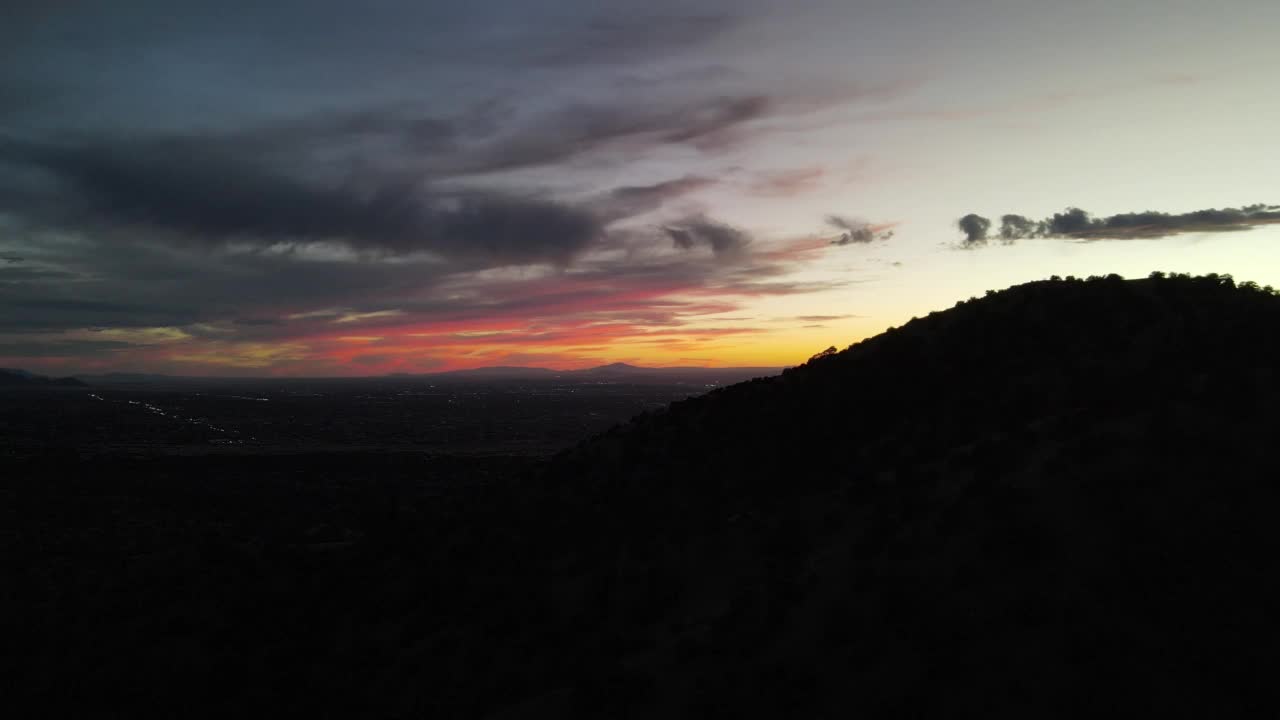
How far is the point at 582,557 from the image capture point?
78.3ft

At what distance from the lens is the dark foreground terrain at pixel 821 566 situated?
11.5m

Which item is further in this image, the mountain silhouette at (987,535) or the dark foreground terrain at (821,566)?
the dark foreground terrain at (821,566)

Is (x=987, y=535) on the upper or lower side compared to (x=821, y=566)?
upper

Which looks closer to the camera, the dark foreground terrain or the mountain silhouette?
the mountain silhouette

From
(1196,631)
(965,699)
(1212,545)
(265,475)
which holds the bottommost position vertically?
(265,475)

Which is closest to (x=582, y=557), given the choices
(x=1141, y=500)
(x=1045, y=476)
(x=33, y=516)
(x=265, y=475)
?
(x=1045, y=476)

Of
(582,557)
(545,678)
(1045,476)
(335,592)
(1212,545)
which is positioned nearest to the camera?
(1212,545)

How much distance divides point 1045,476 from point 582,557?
14.6m

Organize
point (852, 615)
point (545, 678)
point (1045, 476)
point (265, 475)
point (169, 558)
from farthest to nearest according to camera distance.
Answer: point (265, 475), point (169, 558), point (545, 678), point (1045, 476), point (852, 615)

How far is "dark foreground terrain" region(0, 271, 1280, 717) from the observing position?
11.5 metres

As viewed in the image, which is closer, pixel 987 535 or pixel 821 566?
pixel 987 535

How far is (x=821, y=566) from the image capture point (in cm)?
1579

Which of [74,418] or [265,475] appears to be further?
[74,418]

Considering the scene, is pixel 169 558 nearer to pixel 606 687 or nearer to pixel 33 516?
pixel 33 516
